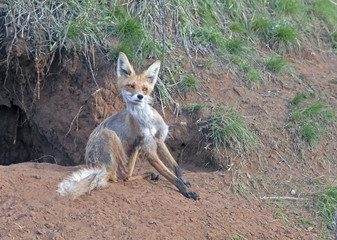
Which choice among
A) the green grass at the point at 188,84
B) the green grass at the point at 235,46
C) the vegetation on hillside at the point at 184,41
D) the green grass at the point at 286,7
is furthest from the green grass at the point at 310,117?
the green grass at the point at 286,7

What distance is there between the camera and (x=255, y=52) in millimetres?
8281

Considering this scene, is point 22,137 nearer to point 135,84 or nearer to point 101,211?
point 135,84

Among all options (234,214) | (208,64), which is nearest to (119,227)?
(234,214)

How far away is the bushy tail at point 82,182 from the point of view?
4.76 meters

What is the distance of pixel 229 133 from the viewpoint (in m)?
6.32

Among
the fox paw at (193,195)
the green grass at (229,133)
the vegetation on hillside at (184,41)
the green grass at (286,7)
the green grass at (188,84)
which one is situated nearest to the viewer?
the fox paw at (193,195)

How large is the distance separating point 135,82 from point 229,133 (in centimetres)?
173

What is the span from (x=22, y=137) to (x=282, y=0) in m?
6.54

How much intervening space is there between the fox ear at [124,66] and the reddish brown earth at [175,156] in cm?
140

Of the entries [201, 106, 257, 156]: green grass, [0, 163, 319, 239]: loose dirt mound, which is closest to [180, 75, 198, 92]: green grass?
[201, 106, 257, 156]: green grass

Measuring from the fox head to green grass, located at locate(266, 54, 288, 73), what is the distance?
9.74ft

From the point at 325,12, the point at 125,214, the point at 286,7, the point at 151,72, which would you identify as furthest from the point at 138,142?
the point at 325,12

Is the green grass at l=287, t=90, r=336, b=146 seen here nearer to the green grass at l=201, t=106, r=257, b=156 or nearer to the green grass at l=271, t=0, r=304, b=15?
the green grass at l=201, t=106, r=257, b=156

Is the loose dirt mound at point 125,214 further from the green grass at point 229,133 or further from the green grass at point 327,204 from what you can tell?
the green grass at point 229,133
